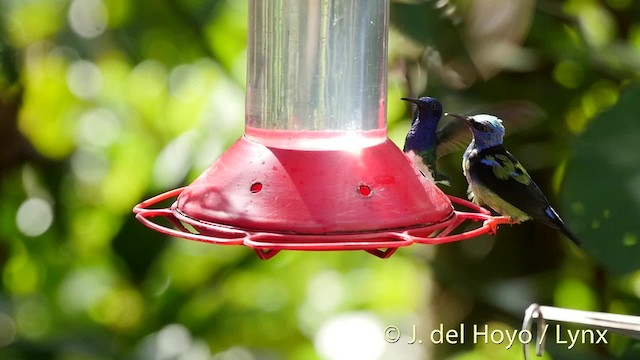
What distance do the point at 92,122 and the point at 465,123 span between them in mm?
3194

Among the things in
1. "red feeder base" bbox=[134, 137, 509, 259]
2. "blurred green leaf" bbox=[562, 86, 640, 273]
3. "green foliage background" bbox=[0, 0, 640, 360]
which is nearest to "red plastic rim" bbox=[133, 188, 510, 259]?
"red feeder base" bbox=[134, 137, 509, 259]

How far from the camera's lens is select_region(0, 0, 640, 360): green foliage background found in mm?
4004

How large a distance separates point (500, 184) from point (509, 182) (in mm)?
36

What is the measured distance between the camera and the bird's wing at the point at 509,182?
3.01 metres

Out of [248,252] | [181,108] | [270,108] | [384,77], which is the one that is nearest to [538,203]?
[384,77]

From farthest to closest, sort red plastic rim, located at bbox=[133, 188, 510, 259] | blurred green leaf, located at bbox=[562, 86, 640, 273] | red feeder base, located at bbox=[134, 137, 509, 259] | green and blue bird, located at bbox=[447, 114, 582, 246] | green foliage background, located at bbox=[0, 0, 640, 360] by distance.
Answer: green foliage background, located at bbox=[0, 0, 640, 360], blurred green leaf, located at bbox=[562, 86, 640, 273], green and blue bird, located at bbox=[447, 114, 582, 246], red feeder base, located at bbox=[134, 137, 509, 259], red plastic rim, located at bbox=[133, 188, 510, 259]

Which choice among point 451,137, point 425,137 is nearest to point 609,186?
point 451,137

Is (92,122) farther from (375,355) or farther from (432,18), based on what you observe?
(432,18)

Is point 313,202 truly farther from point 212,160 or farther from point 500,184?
point 212,160

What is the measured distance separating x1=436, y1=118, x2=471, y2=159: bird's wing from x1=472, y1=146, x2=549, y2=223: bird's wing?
0.10 meters

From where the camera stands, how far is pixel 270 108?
2586 mm

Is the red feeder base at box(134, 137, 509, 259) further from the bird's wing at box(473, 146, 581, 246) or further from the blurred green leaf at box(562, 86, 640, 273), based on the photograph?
the blurred green leaf at box(562, 86, 640, 273)

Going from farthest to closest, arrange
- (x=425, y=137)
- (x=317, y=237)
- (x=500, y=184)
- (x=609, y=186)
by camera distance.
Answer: (x=609, y=186), (x=500, y=184), (x=425, y=137), (x=317, y=237)

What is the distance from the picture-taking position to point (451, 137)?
120 inches
